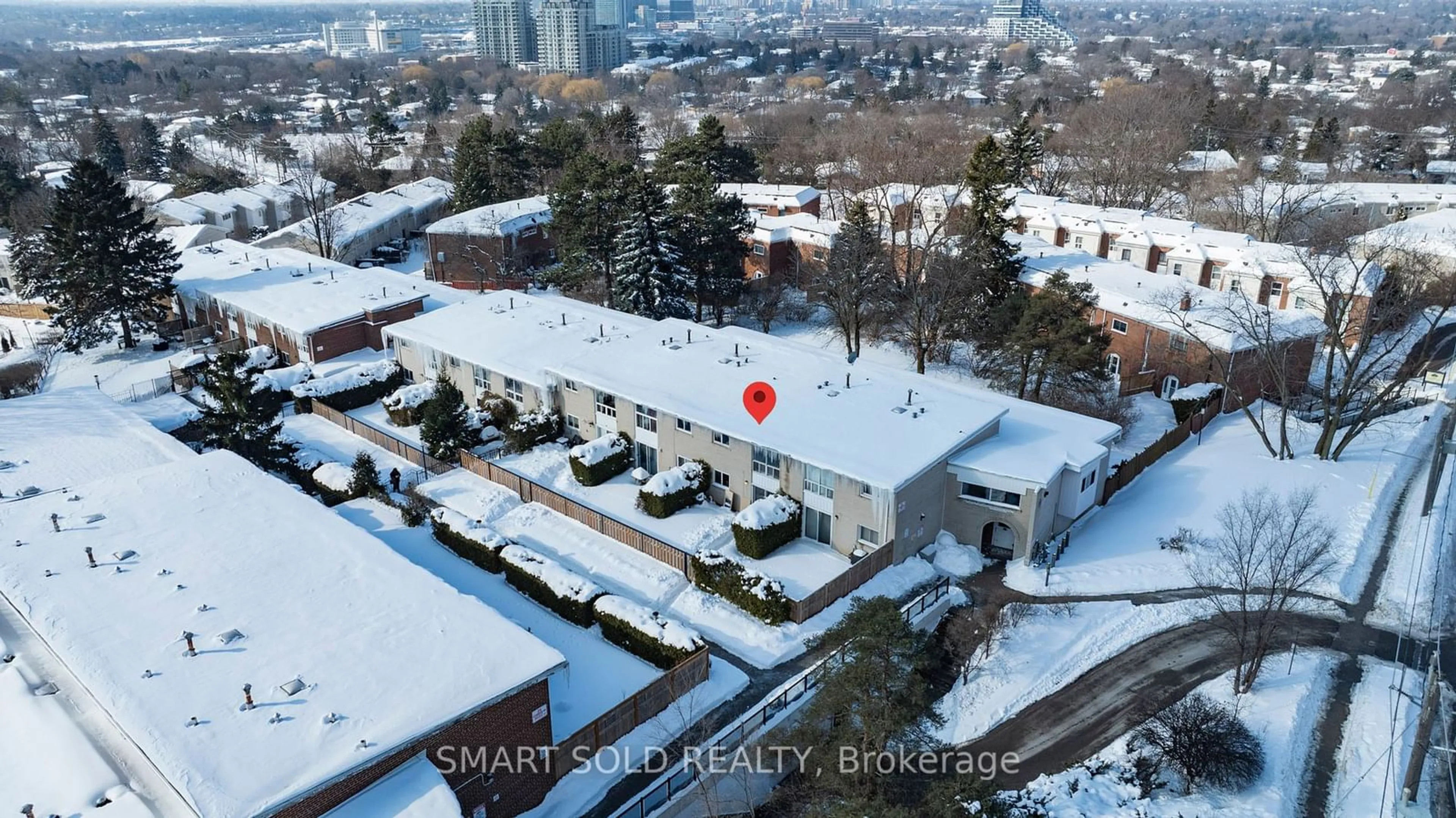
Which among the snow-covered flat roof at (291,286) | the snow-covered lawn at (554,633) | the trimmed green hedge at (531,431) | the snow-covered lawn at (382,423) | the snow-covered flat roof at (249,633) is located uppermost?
the snow-covered flat roof at (291,286)

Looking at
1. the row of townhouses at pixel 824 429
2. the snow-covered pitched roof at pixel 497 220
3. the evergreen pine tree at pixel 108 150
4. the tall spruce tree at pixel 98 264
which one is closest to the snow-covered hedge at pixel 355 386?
the row of townhouses at pixel 824 429

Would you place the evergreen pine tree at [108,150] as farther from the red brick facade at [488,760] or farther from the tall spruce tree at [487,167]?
the red brick facade at [488,760]

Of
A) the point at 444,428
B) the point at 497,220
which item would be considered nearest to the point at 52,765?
the point at 444,428

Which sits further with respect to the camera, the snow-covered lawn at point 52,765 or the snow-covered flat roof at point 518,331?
the snow-covered flat roof at point 518,331

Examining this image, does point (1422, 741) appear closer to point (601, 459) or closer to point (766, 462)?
point (766, 462)

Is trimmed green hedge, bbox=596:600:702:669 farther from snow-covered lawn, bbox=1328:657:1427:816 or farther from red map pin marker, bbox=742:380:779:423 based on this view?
snow-covered lawn, bbox=1328:657:1427:816

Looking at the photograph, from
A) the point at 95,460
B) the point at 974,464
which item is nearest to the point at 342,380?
the point at 95,460
